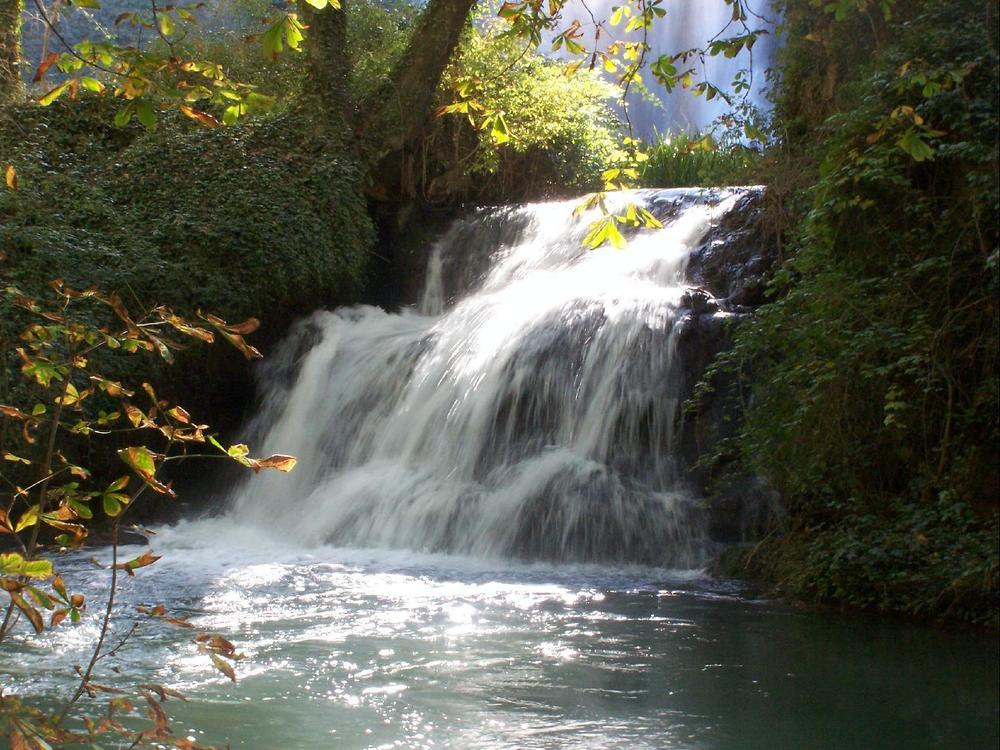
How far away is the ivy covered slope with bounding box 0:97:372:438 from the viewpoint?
10766mm

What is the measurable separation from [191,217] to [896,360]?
7.84 metres

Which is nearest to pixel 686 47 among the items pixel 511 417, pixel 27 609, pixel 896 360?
pixel 511 417

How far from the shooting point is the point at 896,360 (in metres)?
6.62

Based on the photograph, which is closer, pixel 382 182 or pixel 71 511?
pixel 71 511

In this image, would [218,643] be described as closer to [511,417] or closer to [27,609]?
[27,609]

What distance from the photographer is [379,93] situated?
555 inches

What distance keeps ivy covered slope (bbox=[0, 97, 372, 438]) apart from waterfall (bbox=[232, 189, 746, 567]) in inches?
25.5

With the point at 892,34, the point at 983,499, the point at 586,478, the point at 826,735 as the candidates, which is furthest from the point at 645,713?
the point at 892,34

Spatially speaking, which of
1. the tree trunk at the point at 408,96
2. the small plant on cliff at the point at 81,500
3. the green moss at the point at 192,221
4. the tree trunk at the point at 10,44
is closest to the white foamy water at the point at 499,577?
the green moss at the point at 192,221

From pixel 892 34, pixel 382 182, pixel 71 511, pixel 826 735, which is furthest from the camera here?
pixel 382 182

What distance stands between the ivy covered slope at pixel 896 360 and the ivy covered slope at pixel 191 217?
5720mm

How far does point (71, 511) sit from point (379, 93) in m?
12.2

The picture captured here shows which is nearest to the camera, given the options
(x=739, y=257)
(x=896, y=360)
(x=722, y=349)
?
(x=896, y=360)

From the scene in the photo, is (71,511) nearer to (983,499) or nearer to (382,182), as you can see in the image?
(983,499)
